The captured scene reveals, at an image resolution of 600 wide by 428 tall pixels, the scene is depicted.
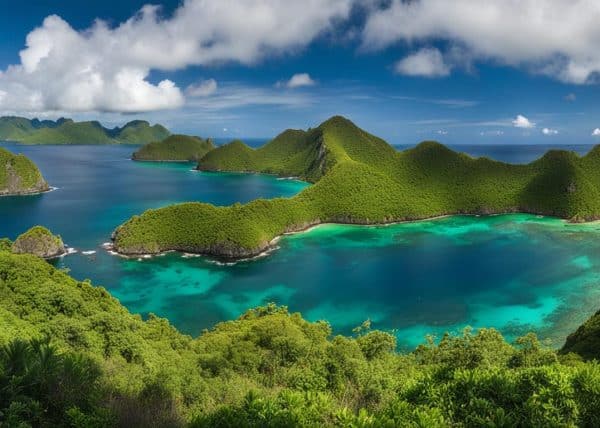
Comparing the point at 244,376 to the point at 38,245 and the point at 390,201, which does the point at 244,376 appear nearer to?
the point at 38,245

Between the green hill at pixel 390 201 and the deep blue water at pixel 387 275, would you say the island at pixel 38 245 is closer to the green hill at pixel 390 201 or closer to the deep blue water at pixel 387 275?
the deep blue water at pixel 387 275

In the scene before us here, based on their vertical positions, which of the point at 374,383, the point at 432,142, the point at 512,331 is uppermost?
the point at 432,142

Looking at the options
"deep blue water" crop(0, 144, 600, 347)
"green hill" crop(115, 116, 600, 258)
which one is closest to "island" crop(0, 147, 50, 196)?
"deep blue water" crop(0, 144, 600, 347)

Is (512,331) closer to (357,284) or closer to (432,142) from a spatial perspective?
(357,284)

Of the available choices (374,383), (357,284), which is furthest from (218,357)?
(357,284)

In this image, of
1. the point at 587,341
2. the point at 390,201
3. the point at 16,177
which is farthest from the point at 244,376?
the point at 16,177
